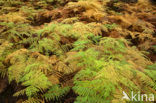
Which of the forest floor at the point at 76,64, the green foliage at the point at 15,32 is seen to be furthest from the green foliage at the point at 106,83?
the green foliage at the point at 15,32

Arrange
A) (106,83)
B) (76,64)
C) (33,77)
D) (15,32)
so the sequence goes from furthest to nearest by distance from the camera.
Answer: (15,32) < (76,64) < (33,77) < (106,83)

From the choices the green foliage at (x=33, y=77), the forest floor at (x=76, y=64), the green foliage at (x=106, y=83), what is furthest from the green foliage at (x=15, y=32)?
the green foliage at (x=106, y=83)

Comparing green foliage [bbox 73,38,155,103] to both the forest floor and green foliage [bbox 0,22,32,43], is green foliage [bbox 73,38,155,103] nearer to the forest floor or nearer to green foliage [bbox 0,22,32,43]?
the forest floor

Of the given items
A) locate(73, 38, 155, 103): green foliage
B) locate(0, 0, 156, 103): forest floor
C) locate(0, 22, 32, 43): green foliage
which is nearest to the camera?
locate(73, 38, 155, 103): green foliage

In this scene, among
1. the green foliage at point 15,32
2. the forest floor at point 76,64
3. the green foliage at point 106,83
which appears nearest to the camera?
the green foliage at point 106,83

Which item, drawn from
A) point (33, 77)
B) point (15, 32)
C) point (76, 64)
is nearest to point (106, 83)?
point (76, 64)

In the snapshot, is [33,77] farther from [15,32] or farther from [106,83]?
[15,32]

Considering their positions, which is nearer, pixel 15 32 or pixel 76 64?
pixel 76 64

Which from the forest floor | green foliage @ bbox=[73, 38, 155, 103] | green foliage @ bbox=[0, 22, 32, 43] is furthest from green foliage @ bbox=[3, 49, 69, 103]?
green foliage @ bbox=[0, 22, 32, 43]

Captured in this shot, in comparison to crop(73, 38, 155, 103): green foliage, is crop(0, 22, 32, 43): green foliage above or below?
above

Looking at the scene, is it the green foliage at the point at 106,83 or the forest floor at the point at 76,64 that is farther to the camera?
the forest floor at the point at 76,64

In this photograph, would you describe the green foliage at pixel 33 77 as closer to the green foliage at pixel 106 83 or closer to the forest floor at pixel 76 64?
the forest floor at pixel 76 64

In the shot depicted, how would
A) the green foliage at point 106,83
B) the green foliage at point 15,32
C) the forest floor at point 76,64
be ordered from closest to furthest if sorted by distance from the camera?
the green foliage at point 106,83 → the forest floor at point 76,64 → the green foliage at point 15,32

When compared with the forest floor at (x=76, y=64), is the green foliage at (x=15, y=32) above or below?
above
